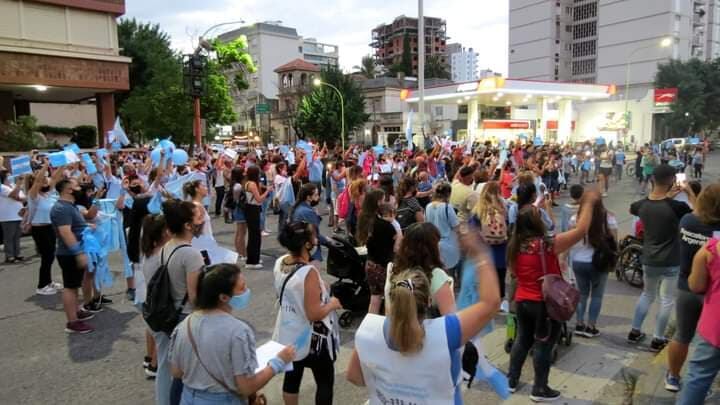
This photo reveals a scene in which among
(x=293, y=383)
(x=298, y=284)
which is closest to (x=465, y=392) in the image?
(x=293, y=383)

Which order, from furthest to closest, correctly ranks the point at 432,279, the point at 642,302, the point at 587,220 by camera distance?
1. the point at 642,302
2. the point at 587,220
3. the point at 432,279

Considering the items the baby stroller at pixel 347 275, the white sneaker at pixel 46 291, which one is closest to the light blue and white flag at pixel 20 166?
the white sneaker at pixel 46 291

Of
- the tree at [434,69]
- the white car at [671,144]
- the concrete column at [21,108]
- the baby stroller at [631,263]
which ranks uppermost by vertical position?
the tree at [434,69]

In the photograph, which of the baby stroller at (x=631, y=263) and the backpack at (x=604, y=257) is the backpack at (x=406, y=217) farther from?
the baby stroller at (x=631, y=263)

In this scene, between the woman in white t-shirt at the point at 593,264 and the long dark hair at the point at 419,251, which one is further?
the woman in white t-shirt at the point at 593,264

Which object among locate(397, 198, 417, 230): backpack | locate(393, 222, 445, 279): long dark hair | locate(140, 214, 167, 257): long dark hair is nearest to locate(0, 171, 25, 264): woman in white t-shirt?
locate(140, 214, 167, 257): long dark hair

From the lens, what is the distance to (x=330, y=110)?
44.7 m

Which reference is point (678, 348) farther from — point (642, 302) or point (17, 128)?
point (17, 128)

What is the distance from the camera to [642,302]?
4.81 metres

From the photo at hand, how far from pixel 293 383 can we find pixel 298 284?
0.71 metres

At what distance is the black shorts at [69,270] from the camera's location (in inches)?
207

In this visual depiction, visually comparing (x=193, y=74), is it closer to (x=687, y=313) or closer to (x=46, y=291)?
(x=46, y=291)

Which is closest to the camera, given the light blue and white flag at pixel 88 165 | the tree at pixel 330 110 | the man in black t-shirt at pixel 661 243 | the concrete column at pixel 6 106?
Result: the man in black t-shirt at pixel 661 243

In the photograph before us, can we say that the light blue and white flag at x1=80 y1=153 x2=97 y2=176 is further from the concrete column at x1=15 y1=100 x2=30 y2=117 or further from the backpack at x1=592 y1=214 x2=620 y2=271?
the concrete column at x1=15 y1=100 x2=30 y2=117
